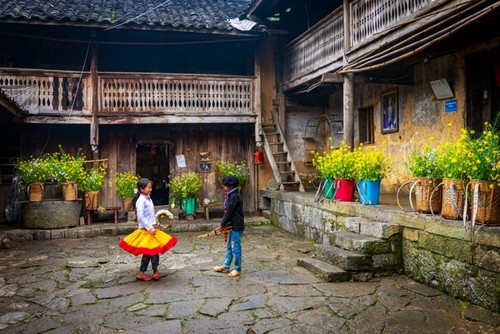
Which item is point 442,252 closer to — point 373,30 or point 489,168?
point 489,168

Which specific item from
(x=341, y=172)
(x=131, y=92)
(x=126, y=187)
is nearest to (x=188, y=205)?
(x=126, y=187)

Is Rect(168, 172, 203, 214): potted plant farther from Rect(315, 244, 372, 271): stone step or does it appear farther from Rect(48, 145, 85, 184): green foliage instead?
Rect(315, 244, 372, 271): stone step

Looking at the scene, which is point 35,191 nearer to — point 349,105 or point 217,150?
point 217,150

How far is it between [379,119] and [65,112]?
8367mm

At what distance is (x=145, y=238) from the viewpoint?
5.96 metres

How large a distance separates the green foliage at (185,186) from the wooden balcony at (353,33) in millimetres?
3991

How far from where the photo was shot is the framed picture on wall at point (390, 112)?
10.4 meters

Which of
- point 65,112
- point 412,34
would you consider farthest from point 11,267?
point 412,34

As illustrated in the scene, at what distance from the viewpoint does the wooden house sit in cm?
1095

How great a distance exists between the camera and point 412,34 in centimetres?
724

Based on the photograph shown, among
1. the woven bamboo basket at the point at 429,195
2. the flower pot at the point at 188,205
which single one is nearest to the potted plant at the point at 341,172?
the woven bamboo basket at the point at 429,195

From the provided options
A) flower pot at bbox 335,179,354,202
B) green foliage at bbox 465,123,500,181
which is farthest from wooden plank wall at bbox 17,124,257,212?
green foliage at bbox 465,123,500,181

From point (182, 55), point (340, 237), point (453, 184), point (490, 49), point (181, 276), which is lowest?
point (181, 276)

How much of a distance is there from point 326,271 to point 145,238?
2.63 metres
